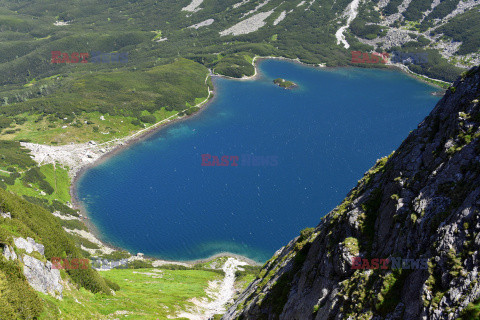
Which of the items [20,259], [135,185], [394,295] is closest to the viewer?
[394,295]

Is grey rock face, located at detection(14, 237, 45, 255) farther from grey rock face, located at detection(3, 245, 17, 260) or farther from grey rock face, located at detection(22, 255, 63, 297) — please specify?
grey rock face, located at detection(3, 245, 17, 260)

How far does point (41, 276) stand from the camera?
1299 inches

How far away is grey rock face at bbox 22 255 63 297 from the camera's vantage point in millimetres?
31828

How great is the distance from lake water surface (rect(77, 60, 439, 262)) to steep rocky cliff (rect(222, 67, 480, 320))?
73500 mm

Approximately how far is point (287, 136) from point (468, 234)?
147111 mm

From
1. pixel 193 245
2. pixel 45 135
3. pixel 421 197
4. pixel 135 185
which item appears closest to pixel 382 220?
pixel 421 197

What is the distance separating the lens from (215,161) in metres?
144

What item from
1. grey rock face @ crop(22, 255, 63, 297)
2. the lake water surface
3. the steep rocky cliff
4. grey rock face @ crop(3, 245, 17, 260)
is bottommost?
the lake water surface

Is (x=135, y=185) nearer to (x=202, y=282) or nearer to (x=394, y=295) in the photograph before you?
(x=202, y=282)

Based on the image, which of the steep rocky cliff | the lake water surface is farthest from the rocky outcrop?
the lake water surface

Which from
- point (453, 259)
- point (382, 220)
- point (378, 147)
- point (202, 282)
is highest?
point (453, 259)

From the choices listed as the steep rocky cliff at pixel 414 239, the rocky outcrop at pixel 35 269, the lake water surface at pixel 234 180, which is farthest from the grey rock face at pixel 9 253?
the lake water surface at pixel 234 180

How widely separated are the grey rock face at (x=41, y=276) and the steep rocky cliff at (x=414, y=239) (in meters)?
22.5

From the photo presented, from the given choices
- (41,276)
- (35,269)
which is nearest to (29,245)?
(35,269)
